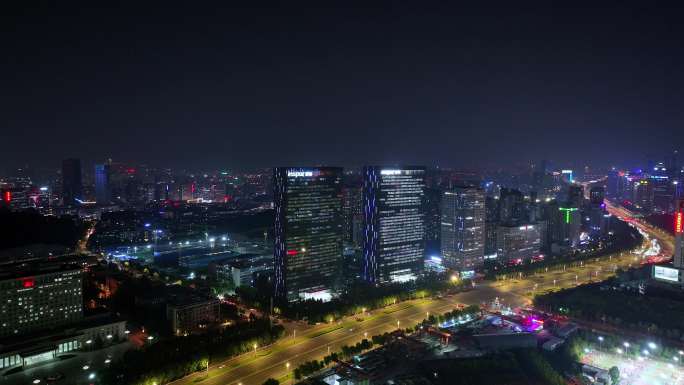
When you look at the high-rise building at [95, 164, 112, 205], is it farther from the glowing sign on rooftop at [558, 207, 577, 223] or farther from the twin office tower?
the glowing sign on rooftop at [558, 207, 577, 223]

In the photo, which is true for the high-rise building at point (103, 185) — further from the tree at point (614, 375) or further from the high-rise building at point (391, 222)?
the tree at point (614, 375)

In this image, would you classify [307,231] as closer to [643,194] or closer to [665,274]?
[665,274]

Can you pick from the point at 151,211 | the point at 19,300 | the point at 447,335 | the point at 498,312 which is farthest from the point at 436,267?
the point at 151,211

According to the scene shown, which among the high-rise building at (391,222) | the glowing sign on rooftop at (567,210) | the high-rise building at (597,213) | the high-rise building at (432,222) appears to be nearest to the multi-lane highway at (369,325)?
the high-rise building at (391,222)

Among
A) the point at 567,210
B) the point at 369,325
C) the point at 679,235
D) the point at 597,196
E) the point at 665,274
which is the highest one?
the point at 597,196

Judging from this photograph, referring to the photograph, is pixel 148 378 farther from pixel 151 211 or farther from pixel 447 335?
pixel 151 211

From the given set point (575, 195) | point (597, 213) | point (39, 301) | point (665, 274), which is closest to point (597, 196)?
point (597, 213)

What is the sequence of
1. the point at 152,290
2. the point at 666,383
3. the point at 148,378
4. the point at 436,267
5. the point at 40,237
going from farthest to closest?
the point at 40,237
the point at 436,267
the point at 152,290
the point at 666,383
the point at 148,378

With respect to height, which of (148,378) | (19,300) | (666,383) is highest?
(19,300)
